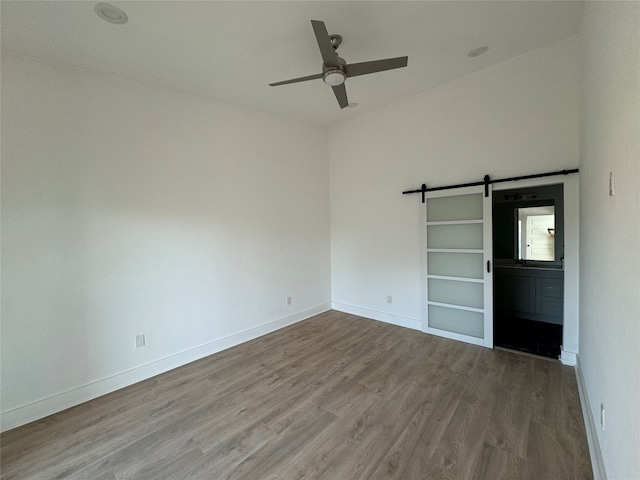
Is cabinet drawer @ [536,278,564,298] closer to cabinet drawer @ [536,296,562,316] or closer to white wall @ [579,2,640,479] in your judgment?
cabinet drawer @ [536,296,562,316]

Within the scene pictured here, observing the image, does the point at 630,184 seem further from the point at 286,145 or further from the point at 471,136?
the point at 286,145

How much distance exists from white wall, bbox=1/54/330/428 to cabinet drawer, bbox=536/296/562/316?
3.98m

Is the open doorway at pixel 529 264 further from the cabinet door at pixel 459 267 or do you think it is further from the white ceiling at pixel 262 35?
the white ceiling at pixel 262 35

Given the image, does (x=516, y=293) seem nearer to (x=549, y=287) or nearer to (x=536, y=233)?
(x=549, y=287)

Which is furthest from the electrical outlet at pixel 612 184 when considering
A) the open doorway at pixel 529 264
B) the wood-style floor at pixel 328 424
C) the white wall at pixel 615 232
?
the open doorway at pixel 529 264

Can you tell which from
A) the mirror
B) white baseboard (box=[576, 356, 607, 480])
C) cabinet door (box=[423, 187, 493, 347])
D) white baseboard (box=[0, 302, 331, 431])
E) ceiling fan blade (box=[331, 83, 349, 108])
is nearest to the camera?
white baseboard (box=[576, 356, 607, 480])

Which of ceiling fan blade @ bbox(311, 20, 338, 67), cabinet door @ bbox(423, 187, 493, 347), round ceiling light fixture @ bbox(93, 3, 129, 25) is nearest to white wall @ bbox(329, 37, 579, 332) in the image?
cabinet door @ bbox(423, 187, 493, 347)

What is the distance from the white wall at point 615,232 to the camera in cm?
95

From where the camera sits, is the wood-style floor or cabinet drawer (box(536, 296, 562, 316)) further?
cabinet drawer (box(536, 296, 562, 316))

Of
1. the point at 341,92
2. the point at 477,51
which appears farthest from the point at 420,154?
the point at 341,92

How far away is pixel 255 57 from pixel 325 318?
3699 mm

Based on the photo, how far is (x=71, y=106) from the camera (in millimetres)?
2441

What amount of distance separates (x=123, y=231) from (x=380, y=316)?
362 cm

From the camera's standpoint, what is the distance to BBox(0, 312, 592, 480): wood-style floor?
169 centimetres
